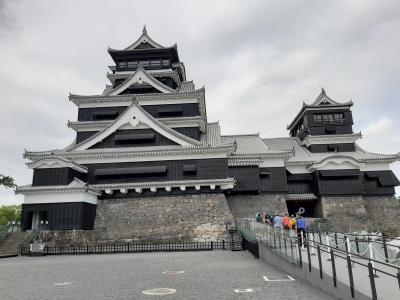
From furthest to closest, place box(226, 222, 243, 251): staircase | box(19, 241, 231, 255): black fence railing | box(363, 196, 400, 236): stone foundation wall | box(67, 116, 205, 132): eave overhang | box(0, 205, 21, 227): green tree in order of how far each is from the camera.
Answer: box(0, 205, 21, 227): green tree → box(363, 196, 400, 236): stone foundation wall → box(67, 116, 205, 132): eave overhang → box(19, 241, 231, 255): black fence railing → box(226, 222, 243, 251): staircase

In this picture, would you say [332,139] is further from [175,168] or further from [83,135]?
[83,135]

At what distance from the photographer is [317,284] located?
26.9ft

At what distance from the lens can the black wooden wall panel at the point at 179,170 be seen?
23.2 meters

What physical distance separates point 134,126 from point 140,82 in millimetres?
5640

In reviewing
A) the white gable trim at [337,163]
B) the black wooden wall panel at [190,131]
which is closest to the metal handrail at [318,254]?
the black wooden wall panel at [190,131]

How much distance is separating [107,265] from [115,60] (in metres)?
23.9

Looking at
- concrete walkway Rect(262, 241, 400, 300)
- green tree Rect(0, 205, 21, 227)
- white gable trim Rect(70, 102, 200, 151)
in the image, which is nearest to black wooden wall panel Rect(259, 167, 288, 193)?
white gable trim Rect(70, 102, 200, 151)

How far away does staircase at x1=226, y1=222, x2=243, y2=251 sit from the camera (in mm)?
18312

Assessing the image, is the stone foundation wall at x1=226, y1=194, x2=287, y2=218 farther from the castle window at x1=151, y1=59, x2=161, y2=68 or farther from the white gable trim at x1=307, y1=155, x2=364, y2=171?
the castle window at x1=151, y1=59, x2=161, y2=68

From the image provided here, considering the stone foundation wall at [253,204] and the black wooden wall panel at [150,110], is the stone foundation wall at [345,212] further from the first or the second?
the black wooden wall panel at [150,110]

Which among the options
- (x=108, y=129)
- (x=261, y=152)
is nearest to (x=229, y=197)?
(x=261, y=152)

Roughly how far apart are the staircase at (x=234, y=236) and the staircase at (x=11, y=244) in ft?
40.9

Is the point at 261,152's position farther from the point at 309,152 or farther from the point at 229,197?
the point at 309,152

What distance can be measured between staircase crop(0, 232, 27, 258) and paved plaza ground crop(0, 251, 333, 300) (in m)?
6.51
